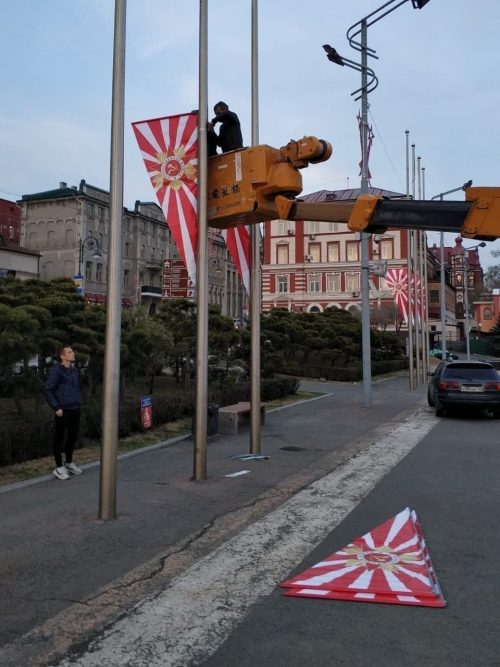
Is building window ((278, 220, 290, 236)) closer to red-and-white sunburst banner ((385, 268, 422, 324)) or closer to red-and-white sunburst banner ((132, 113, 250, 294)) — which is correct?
red-and-white sunburst banner ((385, 268, 422, 324))

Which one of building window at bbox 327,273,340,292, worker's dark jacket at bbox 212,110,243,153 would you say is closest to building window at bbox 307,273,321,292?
building window at bbox 327,273,340,292

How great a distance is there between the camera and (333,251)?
85.5m

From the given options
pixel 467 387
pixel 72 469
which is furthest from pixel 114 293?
pixel 467 387

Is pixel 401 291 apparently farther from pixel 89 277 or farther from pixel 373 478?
pixel 89 277

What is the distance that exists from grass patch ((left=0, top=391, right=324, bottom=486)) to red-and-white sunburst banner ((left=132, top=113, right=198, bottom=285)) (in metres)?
3.62

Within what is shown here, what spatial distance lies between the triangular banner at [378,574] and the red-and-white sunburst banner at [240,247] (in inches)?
211

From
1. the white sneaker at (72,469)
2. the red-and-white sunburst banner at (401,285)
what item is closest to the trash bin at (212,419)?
the white sneaker at (72,469)

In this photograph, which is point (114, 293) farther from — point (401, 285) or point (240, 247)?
point (401, 285)

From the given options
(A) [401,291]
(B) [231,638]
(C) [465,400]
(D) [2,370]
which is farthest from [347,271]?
(B) [231,638]

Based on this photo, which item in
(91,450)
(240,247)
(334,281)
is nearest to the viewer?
(240,247)

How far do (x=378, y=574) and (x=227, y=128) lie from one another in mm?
6175

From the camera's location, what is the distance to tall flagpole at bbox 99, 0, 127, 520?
6.36m

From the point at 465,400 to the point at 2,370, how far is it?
11.4 meters

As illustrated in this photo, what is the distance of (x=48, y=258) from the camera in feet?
219
